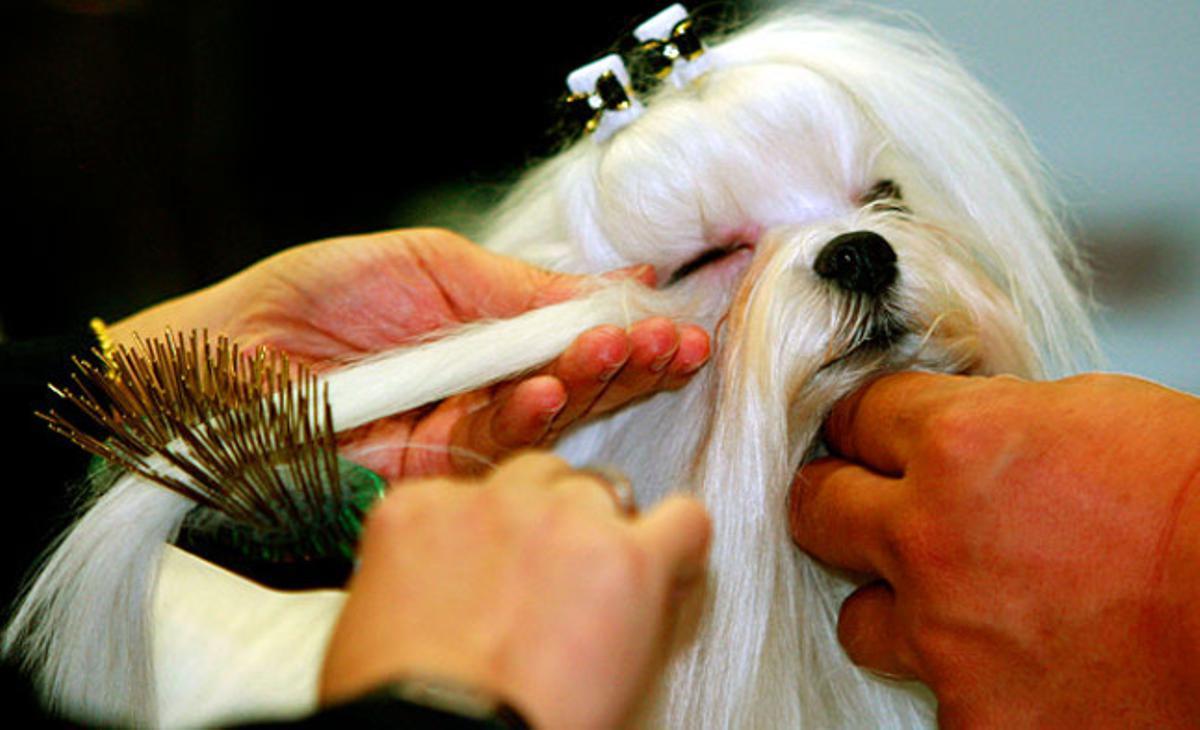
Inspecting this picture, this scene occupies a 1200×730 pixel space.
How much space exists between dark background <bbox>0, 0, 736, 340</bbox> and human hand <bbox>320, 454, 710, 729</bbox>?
124 cm

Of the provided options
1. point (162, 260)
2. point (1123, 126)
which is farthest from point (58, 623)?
point (1123, 126)

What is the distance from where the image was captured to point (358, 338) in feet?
3.89

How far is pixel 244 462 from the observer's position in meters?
0.75

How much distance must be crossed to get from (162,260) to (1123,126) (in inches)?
78.8

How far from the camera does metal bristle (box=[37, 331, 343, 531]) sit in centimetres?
74

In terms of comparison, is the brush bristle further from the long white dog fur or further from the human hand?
the human hand

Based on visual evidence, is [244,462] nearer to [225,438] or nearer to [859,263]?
[225,438]

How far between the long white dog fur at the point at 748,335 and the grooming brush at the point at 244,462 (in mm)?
37

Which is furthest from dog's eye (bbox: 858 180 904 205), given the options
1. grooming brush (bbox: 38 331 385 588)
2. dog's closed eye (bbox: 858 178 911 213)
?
grooming brush (bbox: 38 331 385 588)

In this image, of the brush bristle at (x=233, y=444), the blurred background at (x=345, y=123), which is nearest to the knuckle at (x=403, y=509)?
the brush bristle at (x=233, y=444)

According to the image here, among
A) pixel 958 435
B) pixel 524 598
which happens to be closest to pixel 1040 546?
pixel 958 435

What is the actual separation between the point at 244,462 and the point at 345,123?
3.87 feet

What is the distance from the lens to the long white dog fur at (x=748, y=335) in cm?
78

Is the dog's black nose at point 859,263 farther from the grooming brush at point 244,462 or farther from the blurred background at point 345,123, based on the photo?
the blurred background at point 345,123
